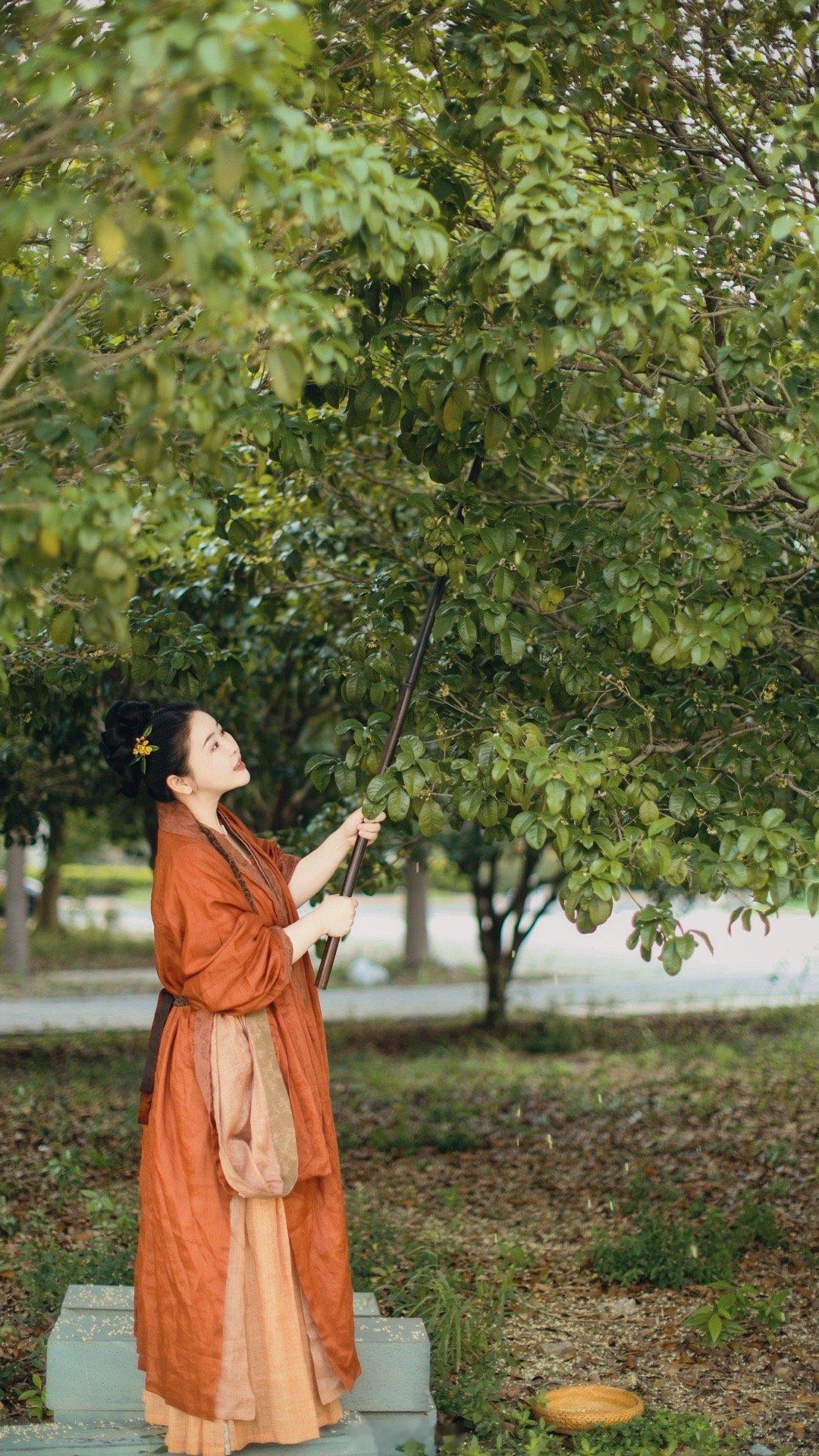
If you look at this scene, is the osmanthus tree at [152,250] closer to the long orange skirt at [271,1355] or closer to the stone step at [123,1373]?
the long orange skirt at [271,1355]

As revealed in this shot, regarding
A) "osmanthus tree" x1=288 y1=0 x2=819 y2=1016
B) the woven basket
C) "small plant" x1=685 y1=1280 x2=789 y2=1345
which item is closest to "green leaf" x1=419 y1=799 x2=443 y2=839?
"osmanthus tree" x1=288 y1=0 x2=819 y2=1016

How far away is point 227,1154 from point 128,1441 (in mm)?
855

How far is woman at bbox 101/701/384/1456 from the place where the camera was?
10.9ft

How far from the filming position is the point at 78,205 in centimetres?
251

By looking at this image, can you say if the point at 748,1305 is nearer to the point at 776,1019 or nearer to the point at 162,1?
the point at 162,1

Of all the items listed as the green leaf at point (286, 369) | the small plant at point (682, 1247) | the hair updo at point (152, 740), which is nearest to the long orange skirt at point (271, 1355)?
the hair updo at point (152, 740)

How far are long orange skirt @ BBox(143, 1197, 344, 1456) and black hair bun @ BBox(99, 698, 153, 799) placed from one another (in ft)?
3.66

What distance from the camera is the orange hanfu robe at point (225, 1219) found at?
10.8ft

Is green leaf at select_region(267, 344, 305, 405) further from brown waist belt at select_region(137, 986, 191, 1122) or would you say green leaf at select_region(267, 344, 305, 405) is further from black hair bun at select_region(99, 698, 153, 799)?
brown waist belt at select_region(137, 986, 191, 1122)

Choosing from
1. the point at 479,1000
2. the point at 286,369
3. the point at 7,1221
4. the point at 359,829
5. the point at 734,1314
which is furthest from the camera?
the point at 479,1000

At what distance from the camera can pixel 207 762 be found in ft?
11.5

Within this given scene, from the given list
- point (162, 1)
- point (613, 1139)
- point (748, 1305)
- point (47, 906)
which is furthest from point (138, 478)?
point (47, 906)

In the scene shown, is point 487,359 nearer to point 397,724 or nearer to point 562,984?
point 397,724

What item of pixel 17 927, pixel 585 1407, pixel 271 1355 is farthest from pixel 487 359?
pixel 17 927
